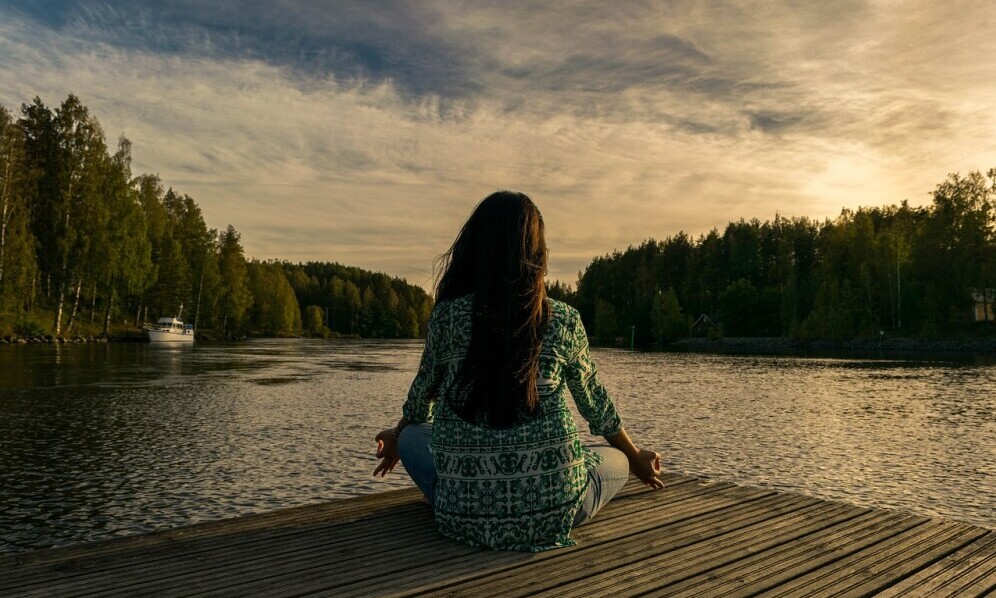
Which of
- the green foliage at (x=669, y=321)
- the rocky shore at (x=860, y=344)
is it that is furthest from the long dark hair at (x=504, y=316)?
the green foliage at (x=669, y=321)

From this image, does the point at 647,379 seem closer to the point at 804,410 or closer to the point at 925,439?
the point at 804,410

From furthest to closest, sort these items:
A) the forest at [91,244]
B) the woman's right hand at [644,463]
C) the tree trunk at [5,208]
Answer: the forest at [91,244], the tree trunk at [5,208], the woman's right hand at [644,463]

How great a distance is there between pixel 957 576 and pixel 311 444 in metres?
11.4

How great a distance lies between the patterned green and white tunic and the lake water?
5.30 metres

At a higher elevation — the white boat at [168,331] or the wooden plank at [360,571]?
the white boat at [168,331]

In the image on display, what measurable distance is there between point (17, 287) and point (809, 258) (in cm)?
10641

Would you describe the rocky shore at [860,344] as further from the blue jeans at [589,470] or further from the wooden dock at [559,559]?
the blue jeans at [589,470]

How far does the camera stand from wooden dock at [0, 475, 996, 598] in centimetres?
354

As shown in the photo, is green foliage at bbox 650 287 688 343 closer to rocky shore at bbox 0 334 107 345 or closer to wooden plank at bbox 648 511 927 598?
rocky shore at bbox 0 334 107 345

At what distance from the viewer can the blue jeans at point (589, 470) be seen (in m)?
4.34

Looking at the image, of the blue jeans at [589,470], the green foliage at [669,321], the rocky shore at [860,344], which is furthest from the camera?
the green foliage at [669,321]

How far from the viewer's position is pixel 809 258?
111250mm

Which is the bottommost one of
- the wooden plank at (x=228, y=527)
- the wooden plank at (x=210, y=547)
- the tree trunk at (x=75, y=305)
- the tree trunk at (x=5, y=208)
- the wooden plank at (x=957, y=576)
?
the wooden plank at (x=228, y=527)

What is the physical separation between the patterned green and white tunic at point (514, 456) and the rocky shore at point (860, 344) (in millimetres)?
72972
